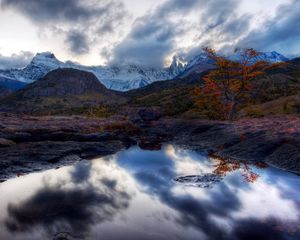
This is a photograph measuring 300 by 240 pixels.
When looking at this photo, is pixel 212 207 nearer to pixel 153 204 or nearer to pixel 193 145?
pixel 153 204

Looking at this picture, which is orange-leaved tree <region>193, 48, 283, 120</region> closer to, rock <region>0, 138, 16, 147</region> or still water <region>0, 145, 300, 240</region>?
still water <region>0, 145, 300, 240</region>

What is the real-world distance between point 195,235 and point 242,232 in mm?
2134

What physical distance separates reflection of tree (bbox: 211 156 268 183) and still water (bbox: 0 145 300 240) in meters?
0.08

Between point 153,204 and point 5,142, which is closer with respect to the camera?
point 153,204

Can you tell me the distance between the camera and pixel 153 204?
60.2 feet

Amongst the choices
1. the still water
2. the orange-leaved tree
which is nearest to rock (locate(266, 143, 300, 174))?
the still water

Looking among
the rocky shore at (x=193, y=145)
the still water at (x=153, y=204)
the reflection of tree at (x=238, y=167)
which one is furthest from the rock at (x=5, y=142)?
the reflection of tree at (x=238, y=167)

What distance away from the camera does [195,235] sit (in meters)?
14.0

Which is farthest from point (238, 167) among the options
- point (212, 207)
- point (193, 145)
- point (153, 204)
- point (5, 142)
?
point (5, 142)

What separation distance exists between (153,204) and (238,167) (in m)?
13.6

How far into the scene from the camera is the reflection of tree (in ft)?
84.3

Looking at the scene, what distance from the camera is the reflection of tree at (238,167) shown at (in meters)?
25.7

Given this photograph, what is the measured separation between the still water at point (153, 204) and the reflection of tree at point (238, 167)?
0.08 meters

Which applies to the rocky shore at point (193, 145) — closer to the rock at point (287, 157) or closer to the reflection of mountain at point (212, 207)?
the rock at point (287, 157)
